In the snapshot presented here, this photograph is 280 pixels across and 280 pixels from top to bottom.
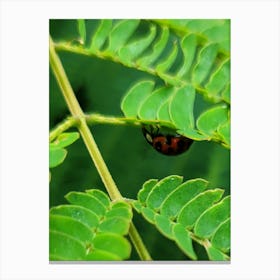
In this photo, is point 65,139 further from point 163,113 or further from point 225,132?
point 225,132

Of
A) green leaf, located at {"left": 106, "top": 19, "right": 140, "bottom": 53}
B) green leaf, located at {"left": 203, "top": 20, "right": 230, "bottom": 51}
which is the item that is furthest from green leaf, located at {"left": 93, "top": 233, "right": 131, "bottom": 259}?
green leaf, located at {"left": 203, "top": 20, "right": 230, "bottom": 51}

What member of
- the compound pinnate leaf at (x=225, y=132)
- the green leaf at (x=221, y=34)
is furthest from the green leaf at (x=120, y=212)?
the green leaf at (x=221, y=34)

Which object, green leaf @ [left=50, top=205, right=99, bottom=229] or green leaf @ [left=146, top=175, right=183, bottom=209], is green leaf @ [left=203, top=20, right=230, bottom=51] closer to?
green leaf @ [left=146, top=175, right=183, bottom=209]
